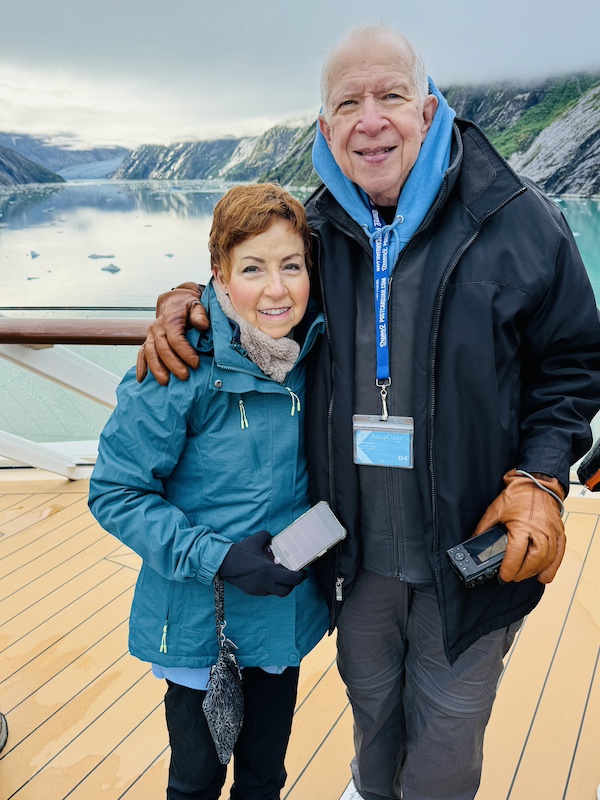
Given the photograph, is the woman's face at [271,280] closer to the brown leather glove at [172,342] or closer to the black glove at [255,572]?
the brown leather glove at [172,342]

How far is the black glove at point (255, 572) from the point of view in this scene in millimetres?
981

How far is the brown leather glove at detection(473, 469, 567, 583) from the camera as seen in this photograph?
0.98m

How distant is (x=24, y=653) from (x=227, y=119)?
60.3 metres

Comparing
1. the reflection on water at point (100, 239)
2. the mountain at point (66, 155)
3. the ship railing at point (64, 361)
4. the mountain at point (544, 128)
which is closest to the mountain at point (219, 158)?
the reflection on water at point (100, 239)

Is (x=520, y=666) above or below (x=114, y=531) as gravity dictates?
below

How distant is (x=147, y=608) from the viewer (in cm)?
109

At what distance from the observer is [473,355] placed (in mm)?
960

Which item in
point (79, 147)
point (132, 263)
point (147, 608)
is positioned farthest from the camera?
point (132, 263)

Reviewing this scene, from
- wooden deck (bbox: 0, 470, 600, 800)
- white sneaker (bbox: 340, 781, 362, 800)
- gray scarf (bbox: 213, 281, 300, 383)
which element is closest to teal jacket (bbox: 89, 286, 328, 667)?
gray scarf (bbox: 213, 281, 300, 383)

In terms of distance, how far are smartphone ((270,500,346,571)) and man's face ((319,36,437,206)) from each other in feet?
1.75

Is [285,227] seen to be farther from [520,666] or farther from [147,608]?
[520,666]

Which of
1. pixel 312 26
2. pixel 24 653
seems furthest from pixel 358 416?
pixel 312 26

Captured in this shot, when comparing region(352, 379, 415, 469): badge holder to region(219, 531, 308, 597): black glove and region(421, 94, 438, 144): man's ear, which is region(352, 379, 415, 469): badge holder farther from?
region(421, 94, 438, 144): man's ear

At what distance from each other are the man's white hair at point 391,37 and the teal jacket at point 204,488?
0.40 metres
